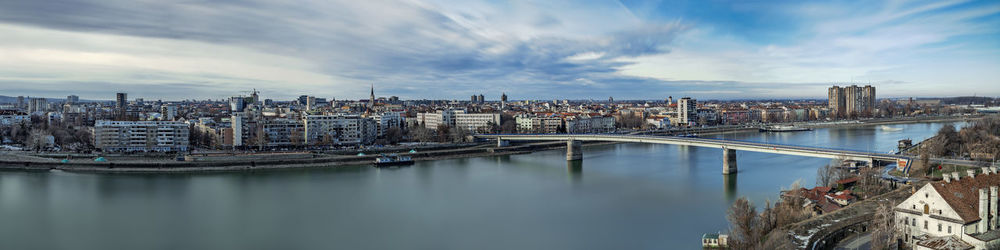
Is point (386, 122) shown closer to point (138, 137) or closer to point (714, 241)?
point (138, 137)

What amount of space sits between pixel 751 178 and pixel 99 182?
12.7 m

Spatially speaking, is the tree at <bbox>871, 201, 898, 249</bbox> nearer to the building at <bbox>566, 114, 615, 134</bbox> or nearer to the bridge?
the bridge

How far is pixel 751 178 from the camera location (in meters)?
11.4

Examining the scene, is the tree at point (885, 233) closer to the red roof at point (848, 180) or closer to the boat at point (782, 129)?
the red roof at point (848, 180)

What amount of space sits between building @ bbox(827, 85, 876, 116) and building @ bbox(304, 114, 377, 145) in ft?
115

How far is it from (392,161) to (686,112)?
72.4ft

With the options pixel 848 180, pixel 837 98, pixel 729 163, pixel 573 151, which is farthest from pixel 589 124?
pixel 837 98

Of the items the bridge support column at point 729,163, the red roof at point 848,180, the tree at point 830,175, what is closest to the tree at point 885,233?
the red roof at point 848,180

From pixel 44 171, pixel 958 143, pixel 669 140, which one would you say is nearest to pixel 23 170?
pixel 44 171

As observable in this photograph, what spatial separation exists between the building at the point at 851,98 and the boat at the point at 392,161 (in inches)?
1427

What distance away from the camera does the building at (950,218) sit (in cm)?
499

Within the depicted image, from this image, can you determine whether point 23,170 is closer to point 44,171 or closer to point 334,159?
point 44,171

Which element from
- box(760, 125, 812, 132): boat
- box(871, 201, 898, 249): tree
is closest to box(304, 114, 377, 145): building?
box(871, 201, 898, 249): tree

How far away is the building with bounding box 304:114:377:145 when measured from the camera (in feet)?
61.0
